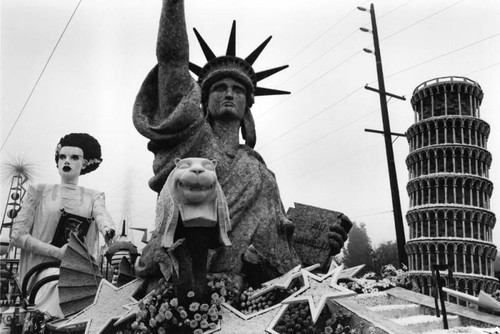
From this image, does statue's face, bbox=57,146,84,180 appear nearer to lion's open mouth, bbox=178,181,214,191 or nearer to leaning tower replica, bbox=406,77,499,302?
lion's open mouth, bbox=178,181,214,191

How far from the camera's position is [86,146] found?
8438 mm

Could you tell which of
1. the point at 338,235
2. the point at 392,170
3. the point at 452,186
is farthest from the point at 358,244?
the point at 338,235

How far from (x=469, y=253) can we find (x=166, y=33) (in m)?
57.1

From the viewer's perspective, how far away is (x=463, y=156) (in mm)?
60094

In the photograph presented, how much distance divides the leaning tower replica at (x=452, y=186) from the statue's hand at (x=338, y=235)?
165ft

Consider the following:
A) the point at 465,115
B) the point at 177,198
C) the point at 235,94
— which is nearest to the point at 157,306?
the point at 177,198

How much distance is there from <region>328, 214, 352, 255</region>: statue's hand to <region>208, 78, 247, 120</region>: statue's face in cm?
204

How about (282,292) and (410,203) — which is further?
(410,203)

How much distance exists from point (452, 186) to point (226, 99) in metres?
56.6

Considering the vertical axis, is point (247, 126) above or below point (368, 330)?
above

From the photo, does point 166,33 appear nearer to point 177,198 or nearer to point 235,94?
point 235,94

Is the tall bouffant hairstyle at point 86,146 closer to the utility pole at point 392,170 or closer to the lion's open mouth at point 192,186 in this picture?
the lion's open mouth at point 192,186

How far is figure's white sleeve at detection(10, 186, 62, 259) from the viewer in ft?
23.8

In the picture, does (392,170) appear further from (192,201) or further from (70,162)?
(192,201)
